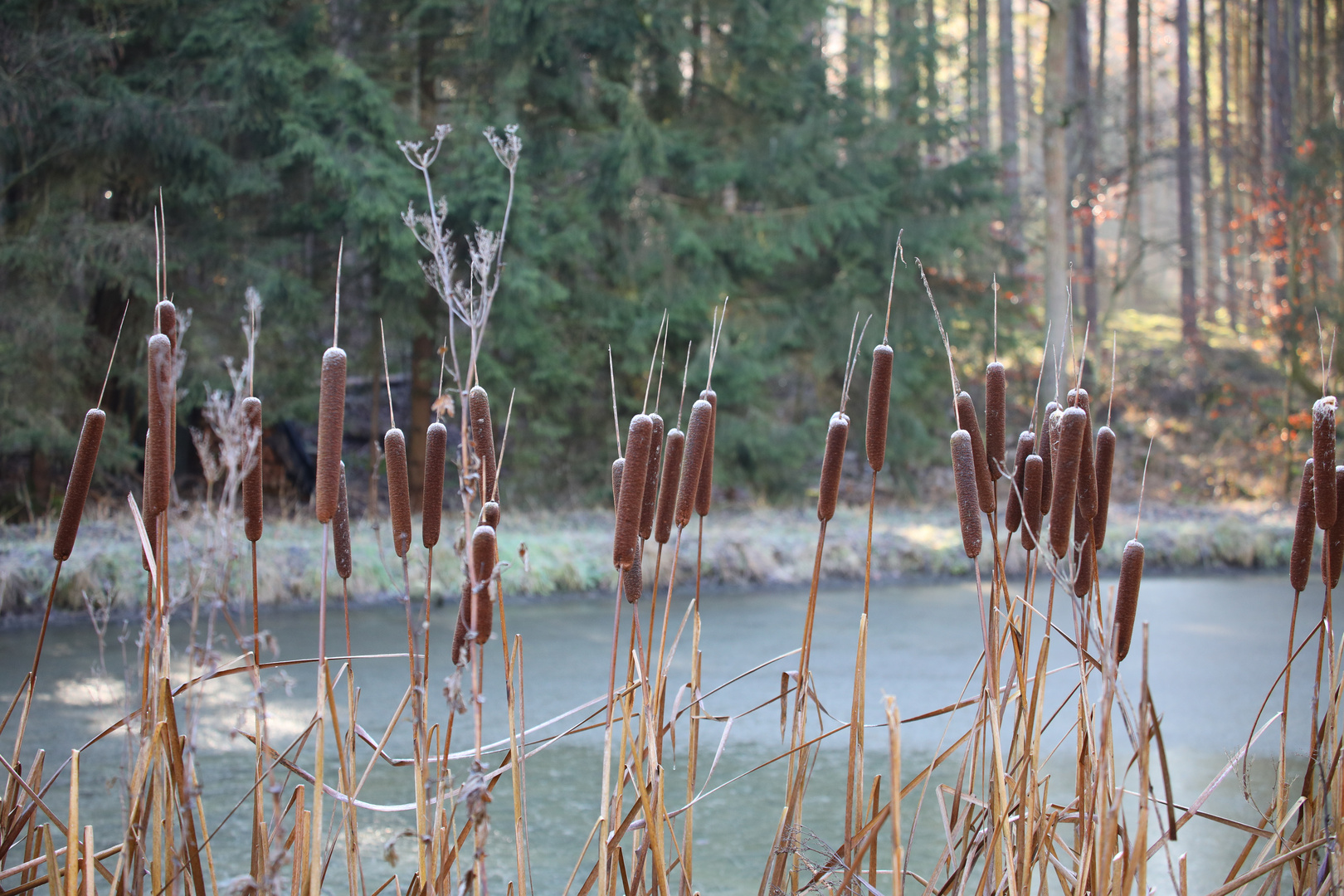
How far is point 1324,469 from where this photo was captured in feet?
4.11

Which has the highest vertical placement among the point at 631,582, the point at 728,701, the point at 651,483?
the point at 651,483

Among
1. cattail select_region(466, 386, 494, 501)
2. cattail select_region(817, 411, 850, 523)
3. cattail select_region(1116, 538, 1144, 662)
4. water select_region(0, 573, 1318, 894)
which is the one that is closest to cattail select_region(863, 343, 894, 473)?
cattail select_region(817, 411, 850, 523)

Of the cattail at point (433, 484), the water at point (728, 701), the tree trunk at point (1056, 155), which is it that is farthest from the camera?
the tree trunk at point (1056, 155)

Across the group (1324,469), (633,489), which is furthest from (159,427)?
(1324,469)

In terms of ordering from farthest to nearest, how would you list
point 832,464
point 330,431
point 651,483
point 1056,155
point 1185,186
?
point 1185,186 → point 1056,155 → point 651,483 → point 832,464 → point 330,431

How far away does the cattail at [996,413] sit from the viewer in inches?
48.0

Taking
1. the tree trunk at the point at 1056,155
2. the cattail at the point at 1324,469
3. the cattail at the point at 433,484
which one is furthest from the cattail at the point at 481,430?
the tree trunk at the point at 1056,155

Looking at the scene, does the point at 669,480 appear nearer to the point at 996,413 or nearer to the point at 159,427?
the point at 996,413

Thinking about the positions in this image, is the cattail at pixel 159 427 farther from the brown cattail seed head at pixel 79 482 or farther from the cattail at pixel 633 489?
the cattail at pixel 633 489

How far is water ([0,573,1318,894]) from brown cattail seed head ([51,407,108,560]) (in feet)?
0.88

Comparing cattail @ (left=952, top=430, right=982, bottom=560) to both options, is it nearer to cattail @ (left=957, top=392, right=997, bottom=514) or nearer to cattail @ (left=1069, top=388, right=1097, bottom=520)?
cattail @ (left=957, top=392, right=997, bottom=514)

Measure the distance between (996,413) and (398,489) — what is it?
2.12ft

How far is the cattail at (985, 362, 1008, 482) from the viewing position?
1220 millimetres

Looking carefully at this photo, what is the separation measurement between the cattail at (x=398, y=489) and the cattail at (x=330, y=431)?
49 mm
